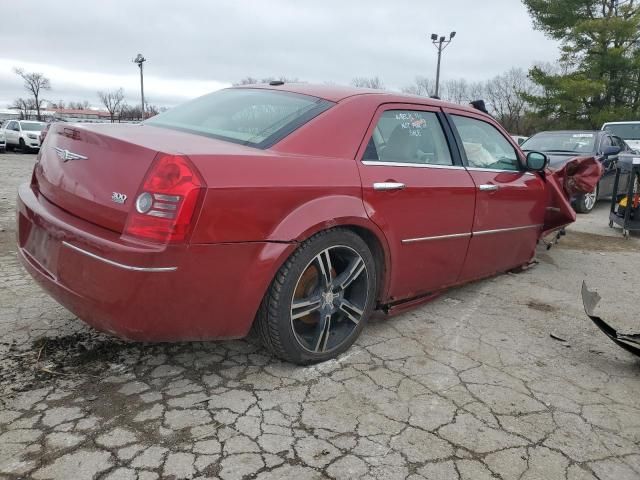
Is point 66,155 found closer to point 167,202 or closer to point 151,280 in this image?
point 167,202

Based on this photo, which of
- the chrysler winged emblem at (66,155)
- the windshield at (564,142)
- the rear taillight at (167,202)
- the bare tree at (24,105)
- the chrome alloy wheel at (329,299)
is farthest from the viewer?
the bare tree at (24,105)

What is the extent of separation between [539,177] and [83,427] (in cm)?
395

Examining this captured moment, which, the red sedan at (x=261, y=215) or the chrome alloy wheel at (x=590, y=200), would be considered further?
the chrome alloy wheel at (x=590, y=200)

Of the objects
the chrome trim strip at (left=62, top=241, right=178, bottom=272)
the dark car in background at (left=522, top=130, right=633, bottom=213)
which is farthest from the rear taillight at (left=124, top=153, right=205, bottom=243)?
the dark car in background at (left=522, top=130, right=633, bottom=213)

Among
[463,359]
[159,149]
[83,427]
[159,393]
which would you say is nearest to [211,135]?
[159,149]

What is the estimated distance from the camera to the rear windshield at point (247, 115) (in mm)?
2756

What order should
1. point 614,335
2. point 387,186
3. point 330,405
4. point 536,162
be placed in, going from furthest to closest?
1. point 536,162
2. point 614,335
3. point 387,186
4. point 330,405

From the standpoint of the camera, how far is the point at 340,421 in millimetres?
2330

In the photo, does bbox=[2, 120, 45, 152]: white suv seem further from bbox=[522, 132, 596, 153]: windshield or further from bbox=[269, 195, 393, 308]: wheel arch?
bbox=[269, 195, 393, 308]: wheel arch

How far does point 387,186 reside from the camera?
9.66 ft

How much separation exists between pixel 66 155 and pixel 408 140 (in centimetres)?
198

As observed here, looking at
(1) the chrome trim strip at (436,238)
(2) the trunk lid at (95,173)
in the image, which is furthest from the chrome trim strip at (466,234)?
(2) the trunk lid at (95,173)

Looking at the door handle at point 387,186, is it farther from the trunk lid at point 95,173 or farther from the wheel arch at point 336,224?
the trunk lid at point 95,173

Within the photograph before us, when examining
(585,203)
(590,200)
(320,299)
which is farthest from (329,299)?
(590,200)
